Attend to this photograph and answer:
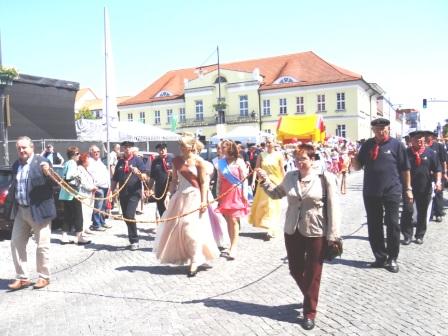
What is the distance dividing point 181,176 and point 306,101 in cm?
4874

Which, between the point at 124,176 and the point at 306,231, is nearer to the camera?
the point at 306,231

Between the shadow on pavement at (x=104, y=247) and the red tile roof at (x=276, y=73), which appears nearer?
the shadow on pavement at (x=104, y=247)

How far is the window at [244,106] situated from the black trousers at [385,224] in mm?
50382

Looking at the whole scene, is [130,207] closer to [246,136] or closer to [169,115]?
[246,136]

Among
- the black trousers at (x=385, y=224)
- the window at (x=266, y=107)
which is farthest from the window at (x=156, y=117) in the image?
the black trousers at (x=385, y=224)

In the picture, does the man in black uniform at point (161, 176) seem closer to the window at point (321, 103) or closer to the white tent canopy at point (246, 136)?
the white tent canopy at point (246, 136)

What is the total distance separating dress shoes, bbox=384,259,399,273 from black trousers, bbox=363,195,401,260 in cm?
5

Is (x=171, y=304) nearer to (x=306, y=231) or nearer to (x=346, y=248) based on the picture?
(x=306, y=231)

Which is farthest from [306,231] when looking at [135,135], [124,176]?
[135,135]

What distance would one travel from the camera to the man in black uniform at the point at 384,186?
6.16m

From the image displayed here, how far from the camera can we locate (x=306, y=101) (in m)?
53.4

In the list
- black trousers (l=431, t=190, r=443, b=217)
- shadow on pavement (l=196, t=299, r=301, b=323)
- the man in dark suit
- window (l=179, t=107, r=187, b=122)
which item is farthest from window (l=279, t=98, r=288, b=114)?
shadow on pavement (l=196, t=299, r=301, b=323)

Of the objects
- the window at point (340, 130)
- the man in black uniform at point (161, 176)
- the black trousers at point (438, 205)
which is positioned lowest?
the black trousers at point (438, 205)

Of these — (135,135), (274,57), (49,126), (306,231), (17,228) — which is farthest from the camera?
(274,57)
